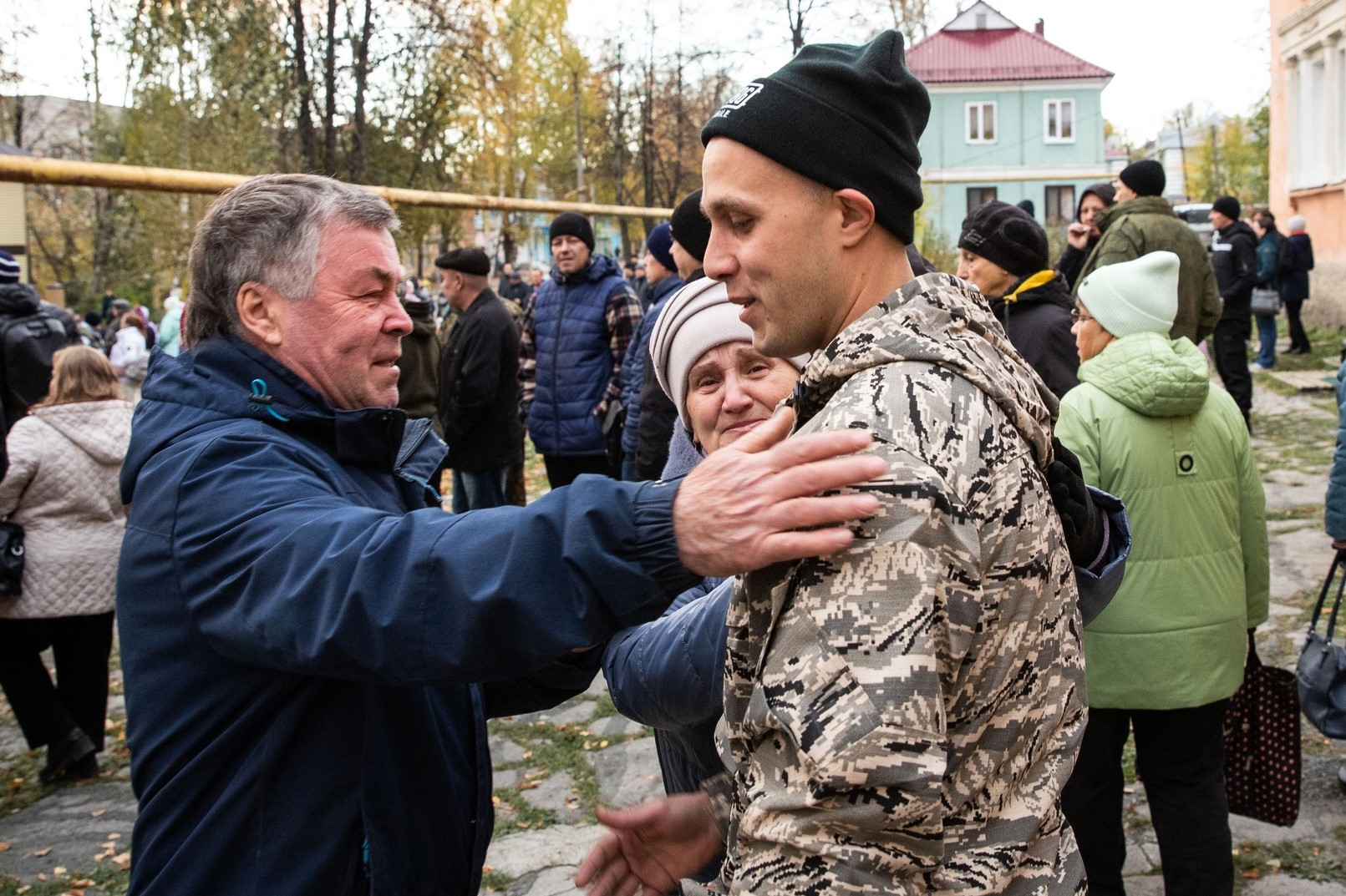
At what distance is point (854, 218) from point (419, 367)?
5.81 metres

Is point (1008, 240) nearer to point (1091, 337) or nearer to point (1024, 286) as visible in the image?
point (1024, 286)

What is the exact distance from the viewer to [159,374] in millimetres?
2027

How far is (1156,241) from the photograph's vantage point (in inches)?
268

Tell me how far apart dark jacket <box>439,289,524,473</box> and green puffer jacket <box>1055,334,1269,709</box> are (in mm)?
4747

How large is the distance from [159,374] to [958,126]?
4891cm

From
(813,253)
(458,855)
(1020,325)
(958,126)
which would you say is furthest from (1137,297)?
(958,126)

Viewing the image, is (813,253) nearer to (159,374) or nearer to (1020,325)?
(159,374)

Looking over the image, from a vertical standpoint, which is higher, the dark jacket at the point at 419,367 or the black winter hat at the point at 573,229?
the black winter hat at the point at 573,229

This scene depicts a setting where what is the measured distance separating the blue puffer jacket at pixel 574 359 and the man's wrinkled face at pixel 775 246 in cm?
570

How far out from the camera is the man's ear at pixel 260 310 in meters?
2.10

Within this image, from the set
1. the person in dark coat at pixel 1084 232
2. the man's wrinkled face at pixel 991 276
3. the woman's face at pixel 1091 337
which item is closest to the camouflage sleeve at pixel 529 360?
the man's wrinkled face at pixel 991 276

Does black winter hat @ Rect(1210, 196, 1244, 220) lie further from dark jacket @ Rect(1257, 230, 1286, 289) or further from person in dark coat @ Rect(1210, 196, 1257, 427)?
dark jacket @ Rect(1257, 230, 1286, 289)

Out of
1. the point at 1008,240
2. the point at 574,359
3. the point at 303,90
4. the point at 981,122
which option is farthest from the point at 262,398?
the point at 981,122

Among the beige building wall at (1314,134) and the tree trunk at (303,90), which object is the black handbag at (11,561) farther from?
the beige building wall at (1314,134)
